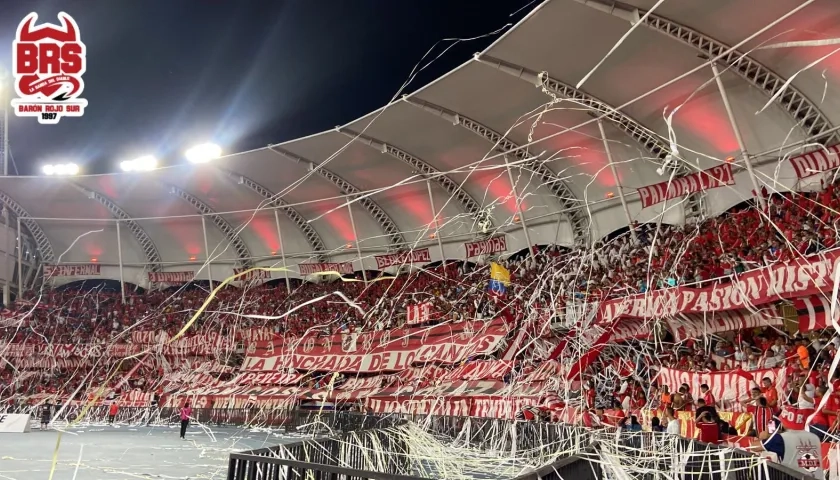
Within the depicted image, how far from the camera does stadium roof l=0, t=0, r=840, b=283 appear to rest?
17.5 metres

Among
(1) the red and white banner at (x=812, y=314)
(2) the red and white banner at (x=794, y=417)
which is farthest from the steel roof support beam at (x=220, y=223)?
(2) the red and white banner at (x=794, y=417)

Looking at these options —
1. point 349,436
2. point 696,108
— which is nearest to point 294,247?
point 696,108

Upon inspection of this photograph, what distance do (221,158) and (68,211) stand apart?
1521cm

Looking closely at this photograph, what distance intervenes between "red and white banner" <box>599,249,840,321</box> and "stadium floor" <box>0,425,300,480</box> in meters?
9.84

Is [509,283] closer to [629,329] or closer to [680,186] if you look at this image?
[629,329]

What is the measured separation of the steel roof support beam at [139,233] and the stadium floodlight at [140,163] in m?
2.27

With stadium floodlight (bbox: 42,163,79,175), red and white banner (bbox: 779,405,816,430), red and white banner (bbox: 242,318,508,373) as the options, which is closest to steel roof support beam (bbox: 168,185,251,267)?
red and white banner (bbox: 242,318,508,373)

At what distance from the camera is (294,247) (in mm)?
39094

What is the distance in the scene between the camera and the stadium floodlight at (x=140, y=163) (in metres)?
35.6

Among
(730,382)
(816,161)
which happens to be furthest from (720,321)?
(816,161)

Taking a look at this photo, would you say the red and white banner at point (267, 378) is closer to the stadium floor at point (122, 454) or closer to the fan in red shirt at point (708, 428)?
the stadium floor at point (122, 454)

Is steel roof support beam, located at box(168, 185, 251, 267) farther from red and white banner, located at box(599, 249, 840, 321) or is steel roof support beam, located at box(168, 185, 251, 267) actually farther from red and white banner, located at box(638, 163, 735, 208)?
red and white banner, located at box(599, 249, 840, 321)


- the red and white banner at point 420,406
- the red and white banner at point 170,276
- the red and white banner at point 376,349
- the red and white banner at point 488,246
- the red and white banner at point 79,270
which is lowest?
the red and white banner at point 420,406

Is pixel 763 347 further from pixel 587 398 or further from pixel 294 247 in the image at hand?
pixel 294 247
